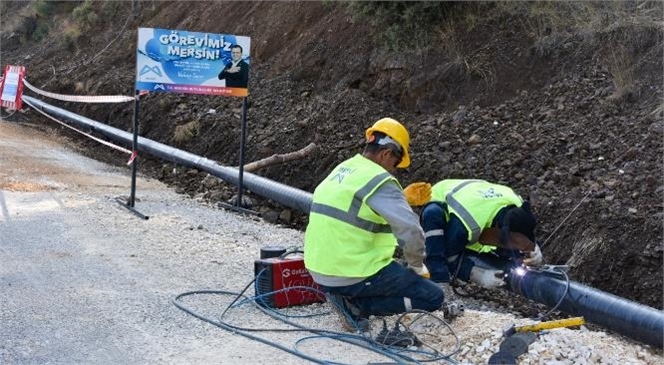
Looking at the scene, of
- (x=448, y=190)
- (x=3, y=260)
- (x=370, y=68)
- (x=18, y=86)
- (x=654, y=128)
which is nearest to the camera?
(x=448, y=190)

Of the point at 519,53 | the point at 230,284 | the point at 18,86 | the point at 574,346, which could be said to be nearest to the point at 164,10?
the point at 18,86

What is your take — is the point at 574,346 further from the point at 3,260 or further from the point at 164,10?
the point at 164,10

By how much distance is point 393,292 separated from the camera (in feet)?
17.0

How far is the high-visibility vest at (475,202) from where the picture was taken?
595 centimetres

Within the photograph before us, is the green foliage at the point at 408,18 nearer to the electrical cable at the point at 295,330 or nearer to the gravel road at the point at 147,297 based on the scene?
the gravel road at the point at 147,297

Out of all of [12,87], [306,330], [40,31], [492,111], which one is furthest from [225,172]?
[40,31]

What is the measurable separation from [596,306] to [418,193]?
159 cm

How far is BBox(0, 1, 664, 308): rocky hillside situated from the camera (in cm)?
792

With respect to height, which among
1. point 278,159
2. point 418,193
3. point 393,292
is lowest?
point 278,159

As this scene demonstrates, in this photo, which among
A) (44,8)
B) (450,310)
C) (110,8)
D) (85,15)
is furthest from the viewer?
(44,8)

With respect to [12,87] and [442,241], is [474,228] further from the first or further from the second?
[12,87]

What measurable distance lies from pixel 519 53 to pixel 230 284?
696cm

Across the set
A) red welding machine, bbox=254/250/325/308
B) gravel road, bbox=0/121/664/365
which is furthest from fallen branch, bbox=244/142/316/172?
red welding machine, bbox=254/250/325/308

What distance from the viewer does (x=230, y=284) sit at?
6.43m
